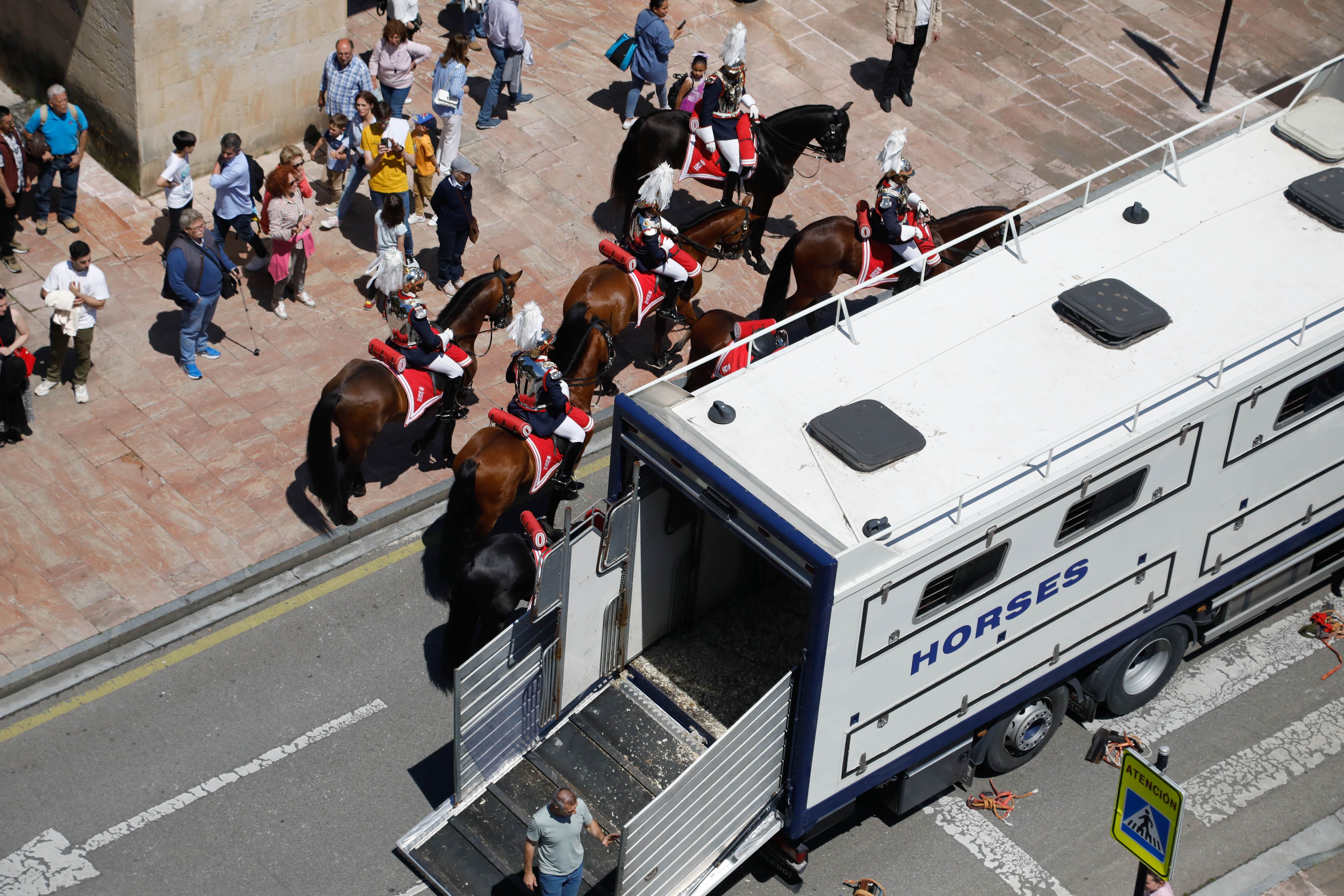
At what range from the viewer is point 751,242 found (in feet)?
61.4

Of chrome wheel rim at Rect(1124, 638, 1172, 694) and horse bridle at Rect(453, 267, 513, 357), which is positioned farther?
horse bridle at Rect(453, 267, 513, 357)

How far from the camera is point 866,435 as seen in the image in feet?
34.7

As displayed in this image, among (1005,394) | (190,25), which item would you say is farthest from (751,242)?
(1005,394)

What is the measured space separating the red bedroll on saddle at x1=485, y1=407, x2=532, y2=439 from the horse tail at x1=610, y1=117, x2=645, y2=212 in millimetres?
5439

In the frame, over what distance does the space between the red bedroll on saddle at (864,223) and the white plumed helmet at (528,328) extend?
4.15 meters

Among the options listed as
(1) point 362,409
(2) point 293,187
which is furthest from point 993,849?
(2) point 293,187

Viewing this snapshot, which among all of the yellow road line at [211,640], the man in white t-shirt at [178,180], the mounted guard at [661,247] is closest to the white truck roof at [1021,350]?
the mounted guard at [661,247]

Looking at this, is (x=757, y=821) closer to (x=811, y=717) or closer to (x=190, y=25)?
(x=811, y=717)

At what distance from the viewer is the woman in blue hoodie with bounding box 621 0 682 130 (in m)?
19.6

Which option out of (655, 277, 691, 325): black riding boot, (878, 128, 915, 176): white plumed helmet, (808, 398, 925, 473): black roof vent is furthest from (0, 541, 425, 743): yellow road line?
(878, 128, 915, 176): white plumed helmet

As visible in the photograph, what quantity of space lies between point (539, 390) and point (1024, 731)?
16.1 feet

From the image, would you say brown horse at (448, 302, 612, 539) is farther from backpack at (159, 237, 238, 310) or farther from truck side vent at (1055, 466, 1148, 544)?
truck side vent at (1055, 466, 1148, 544)

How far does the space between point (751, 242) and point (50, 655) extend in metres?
9.25

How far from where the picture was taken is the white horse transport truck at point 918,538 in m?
10.3
